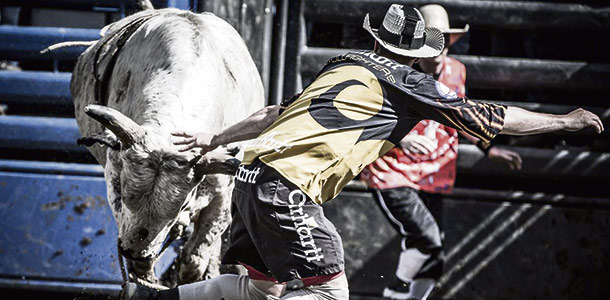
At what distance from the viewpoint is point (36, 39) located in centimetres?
629

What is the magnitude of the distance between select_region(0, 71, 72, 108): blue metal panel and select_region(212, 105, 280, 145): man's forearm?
106 inches

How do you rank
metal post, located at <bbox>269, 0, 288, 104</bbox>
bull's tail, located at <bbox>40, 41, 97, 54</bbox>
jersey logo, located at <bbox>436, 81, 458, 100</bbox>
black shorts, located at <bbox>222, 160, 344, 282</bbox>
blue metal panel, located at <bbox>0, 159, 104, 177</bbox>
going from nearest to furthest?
black shorts, located at <bbox>222, 160, 344, 282</bbox> < jersey logo, located at <bbox>436, 81, 458, 100</bbox> < blue metal panel, located at <bbox>0, 159, 104, 177</bbox> < bull's tail, located at <bbox>40, 41, 97, 54</bbox> < metal post, located at <bbox>269, 0, 288, 104</bbox>

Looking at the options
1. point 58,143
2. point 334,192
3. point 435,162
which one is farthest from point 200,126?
point 58,143

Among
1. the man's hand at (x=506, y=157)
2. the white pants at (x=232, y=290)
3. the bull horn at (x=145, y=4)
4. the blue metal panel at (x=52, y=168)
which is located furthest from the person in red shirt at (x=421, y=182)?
the bull horn at (x=145, y=4)

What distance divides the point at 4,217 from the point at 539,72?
3973 mm

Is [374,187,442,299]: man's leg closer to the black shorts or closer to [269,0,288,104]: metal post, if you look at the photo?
[269,0,288,104]: metal post

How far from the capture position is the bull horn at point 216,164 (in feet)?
13.2

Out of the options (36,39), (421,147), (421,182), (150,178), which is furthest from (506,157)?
(36,39)

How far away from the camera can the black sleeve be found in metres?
3.55

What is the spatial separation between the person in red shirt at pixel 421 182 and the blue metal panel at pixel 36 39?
7.99 feet

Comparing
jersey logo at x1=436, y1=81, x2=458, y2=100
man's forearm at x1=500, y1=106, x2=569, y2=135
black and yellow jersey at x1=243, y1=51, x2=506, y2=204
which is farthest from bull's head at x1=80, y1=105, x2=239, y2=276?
man's forearm at x1=500, y1=106, x2=569, y2=135

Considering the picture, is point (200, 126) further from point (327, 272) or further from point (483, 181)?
point (483, 181)

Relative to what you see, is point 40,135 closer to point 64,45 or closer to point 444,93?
point 64,45

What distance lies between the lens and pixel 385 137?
12.0 feet
